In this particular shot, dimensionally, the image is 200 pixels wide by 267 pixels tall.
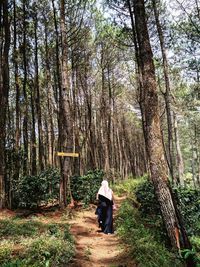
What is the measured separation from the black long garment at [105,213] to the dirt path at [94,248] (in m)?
0.29

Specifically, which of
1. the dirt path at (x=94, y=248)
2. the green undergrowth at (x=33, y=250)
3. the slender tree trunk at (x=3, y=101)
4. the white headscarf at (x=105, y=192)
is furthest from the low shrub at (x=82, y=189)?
the green undergrowth at (x=33, y=250)

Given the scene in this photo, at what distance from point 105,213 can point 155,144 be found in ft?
11.3

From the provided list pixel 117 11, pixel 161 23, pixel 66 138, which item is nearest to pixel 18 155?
pixel 66 138

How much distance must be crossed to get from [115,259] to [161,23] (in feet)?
44.4

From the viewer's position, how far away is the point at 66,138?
37.7 feet

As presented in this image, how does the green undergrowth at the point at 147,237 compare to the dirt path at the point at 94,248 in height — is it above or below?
above

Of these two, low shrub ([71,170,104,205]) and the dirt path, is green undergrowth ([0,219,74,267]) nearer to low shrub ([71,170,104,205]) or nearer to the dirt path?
the dirt path

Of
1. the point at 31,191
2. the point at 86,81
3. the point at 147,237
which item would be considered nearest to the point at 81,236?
the point at 147,237

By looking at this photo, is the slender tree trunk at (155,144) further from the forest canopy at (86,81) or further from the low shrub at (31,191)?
the low shrub at (31,191)

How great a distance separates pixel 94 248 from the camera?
6938 millimetres

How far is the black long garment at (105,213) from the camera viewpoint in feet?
28.4

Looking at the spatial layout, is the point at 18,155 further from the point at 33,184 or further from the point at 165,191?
the point at 165,191

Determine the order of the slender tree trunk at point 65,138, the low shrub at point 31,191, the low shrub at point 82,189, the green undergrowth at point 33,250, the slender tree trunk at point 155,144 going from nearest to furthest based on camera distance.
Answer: the green undergrowth at point 33,250
the slender tree trunk at point 155,144
the slender tree trunk at point 65,138
the low shrub at point 31,191
the low shrub at point 82,189

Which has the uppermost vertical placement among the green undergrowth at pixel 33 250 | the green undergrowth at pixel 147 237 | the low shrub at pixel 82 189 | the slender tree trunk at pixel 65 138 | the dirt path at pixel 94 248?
the slender tree trunk at pixel 65 138
